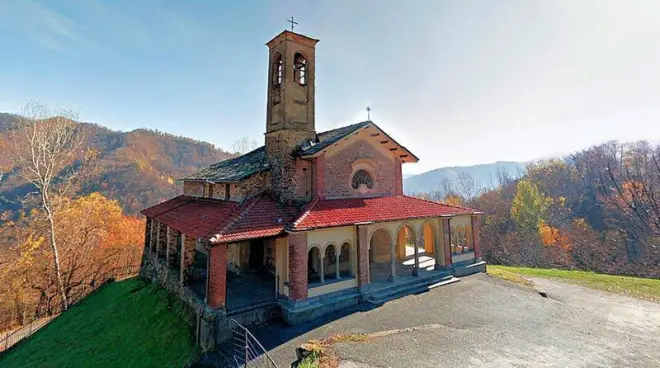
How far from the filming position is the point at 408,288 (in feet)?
45.0

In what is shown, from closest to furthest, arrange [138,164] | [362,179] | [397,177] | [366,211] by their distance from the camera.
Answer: [366,211] → [362,179] → [397,177] → [138,164]

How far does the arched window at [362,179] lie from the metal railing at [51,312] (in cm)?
2215

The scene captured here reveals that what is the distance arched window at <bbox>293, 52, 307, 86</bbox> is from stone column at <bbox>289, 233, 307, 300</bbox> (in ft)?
28.2

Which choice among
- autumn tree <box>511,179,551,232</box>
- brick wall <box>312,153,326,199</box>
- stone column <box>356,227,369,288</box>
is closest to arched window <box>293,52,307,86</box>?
brick wall <box>312,153,326,199</box>

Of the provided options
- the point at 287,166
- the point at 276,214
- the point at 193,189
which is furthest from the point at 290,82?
the point at 193,189

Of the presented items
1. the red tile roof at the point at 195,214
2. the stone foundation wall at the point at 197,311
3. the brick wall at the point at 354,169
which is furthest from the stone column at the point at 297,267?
the brick wall at the point at 354,169

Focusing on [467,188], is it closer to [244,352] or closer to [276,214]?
[276,214]

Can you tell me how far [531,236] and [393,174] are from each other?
30.2 metres

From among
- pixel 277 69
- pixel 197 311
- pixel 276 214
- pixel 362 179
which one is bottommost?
pixel 197 311

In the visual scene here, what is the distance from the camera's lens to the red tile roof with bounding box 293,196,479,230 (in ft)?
40.2

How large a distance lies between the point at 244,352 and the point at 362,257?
19.4 ft

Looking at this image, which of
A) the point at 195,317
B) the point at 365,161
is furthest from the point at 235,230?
the point at 365,161

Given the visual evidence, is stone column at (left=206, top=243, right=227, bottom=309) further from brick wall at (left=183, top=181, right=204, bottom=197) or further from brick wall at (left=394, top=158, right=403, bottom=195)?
brick wall at (left=394, top=158, right=403, bottom=195)

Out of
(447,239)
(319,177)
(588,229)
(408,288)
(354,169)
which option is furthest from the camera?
(588,229)
